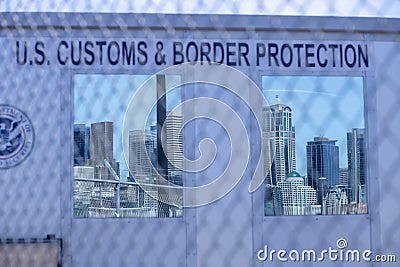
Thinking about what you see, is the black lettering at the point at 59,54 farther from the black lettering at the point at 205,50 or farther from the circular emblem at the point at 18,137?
the black lettering at the point at 205,50

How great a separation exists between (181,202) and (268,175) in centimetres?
51

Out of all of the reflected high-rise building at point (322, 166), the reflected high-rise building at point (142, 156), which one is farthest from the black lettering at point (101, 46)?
the reflected high-rise building at point (322, 166)

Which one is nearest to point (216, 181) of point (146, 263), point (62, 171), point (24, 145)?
point (146, 263)

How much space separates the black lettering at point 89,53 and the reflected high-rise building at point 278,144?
102 cm

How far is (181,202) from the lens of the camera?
3828mm

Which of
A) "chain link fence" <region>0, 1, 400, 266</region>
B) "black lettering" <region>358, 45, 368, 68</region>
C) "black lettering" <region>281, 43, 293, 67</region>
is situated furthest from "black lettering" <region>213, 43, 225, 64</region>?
"black lettering" <region>358, 45, 368, 68</region>

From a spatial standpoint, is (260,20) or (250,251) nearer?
(260,20)

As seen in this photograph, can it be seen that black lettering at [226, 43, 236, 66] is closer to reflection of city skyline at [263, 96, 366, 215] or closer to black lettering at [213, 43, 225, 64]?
black lettering at [213, 43, 225, 64]

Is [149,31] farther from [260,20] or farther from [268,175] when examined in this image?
[268,175]

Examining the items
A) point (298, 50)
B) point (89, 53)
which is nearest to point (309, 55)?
point (298, 50)

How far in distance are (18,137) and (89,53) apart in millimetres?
A: 629

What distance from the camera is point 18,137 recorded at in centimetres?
386
